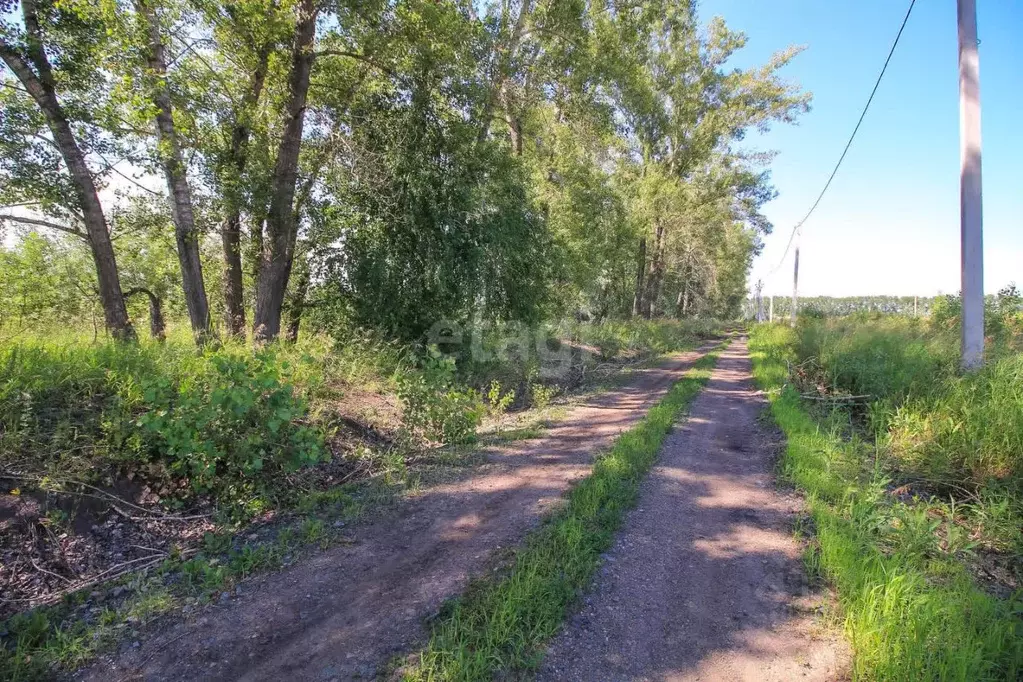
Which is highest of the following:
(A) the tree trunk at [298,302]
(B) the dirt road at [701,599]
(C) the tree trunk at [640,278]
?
(C) the tree trunk at [640,278]

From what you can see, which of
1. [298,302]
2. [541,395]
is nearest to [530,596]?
[541,395]

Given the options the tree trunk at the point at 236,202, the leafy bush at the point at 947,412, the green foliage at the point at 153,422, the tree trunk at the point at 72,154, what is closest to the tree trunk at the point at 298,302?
the tree trunk at the point at 236,202

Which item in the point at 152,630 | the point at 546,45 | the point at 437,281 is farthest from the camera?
the point at 546,45

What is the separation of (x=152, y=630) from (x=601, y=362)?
1453 centimetres

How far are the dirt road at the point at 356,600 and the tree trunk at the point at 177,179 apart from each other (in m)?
5.00

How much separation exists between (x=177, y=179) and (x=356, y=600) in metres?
7.47

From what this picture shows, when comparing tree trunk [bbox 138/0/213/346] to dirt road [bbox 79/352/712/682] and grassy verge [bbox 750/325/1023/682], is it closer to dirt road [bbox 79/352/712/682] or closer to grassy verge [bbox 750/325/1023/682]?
dirt road [bbox 79/352/712/682]

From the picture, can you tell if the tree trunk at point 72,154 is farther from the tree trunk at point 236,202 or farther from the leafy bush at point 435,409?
the leafy bush at point 435,409

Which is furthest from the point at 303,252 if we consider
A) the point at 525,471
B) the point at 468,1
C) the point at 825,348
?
the point at 825,348

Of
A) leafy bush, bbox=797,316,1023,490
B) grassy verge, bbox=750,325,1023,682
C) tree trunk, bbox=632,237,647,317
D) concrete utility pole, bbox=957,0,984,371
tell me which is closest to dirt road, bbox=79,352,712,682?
grassy verge, bbox=750,325,1023,682

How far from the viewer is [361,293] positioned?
10789mm

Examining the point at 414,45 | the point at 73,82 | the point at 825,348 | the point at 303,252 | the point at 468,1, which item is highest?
the point at 468,1

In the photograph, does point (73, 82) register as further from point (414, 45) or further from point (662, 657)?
point (662, 657)

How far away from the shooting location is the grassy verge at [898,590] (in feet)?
8.07
